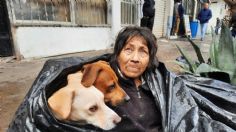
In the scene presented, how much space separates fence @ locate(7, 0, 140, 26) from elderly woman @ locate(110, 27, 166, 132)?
4.68 meters

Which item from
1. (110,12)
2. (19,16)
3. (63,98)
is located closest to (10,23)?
(19,16)

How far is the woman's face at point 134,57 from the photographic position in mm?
2014

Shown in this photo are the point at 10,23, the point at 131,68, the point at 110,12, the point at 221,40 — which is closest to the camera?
the point at 131,68

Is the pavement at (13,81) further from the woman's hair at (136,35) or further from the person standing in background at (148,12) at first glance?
the person standing in background at (148,12)

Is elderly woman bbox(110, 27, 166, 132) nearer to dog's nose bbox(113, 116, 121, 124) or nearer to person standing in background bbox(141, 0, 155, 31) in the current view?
dog's nose bbox(113, 116, 121, 124)

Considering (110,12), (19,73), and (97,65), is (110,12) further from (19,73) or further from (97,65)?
(97,65)

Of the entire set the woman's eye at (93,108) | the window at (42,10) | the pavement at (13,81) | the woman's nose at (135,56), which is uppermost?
the window at (42,10)

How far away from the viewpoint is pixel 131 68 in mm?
2016

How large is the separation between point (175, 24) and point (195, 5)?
4117mm

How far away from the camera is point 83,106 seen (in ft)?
5.21

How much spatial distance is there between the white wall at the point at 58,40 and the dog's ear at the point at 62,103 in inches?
196

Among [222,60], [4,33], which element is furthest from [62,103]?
[4,33]

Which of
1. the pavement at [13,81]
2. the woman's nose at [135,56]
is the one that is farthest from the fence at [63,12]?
the woman's nose at [135,56]

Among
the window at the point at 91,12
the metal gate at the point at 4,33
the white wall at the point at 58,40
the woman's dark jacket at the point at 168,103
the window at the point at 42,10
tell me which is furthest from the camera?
the window at the point at 91,12
